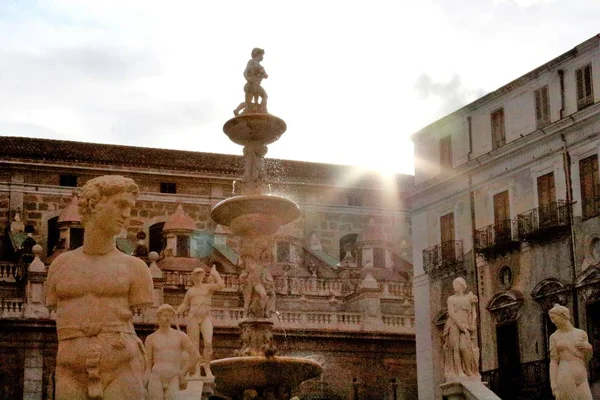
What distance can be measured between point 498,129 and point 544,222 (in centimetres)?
426

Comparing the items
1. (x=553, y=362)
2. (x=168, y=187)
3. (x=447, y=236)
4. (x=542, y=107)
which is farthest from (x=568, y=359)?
(x=168, y=187)

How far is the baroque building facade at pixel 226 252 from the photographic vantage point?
132 feet

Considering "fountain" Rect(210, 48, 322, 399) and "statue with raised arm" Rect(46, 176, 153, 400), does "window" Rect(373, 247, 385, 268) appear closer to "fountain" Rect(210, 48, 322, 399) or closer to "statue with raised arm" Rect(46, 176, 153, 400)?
"fountain" Rect(210, 48, 322, 399)

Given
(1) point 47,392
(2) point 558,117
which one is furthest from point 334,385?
(2) point 558,117

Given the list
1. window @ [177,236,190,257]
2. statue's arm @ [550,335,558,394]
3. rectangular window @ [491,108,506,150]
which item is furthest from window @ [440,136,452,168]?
statue's arm @ [550,335,558,394]

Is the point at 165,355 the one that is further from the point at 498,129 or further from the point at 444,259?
the point at 498,129

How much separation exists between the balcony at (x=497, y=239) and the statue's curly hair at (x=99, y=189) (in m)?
26.0

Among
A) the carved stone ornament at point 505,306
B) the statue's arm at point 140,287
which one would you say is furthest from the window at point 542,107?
the statue's arm at point 140,287

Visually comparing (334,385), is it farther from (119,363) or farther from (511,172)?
(119,363)

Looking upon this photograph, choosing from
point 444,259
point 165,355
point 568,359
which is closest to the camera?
point 568,359

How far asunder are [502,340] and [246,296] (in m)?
17.2

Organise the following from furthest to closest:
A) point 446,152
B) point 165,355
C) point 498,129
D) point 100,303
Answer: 1. point 446,152
2. point 498,129
3. point 165,355
4. point 100,303

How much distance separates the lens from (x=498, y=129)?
1399 inches

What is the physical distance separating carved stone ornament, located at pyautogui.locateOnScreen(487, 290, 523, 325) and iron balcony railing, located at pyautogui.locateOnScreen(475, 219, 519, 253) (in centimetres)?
136
